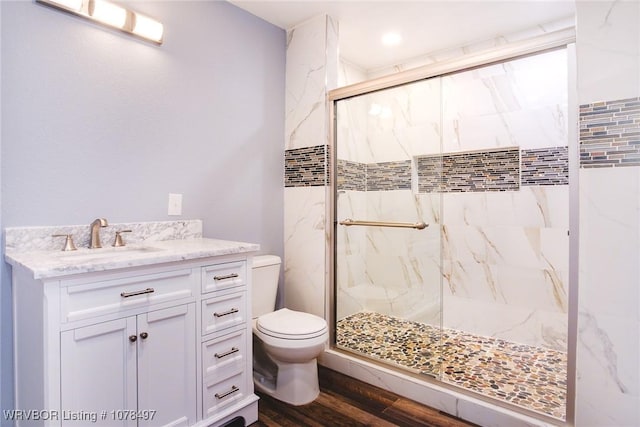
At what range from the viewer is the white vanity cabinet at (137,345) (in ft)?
3.92

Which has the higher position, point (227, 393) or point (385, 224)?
point (385, 224)

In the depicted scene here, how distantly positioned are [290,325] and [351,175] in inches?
48.4

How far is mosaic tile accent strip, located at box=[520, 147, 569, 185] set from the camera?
2.47m

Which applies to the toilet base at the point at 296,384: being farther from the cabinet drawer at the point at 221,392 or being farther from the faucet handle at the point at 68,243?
the faucet handle at the point at 68,243

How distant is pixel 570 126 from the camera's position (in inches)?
61.8

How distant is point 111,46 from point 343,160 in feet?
5.09

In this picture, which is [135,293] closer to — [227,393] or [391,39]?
[227,393]

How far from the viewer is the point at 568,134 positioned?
5.09ft

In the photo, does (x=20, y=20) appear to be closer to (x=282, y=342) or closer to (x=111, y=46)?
(x=111, y=46)

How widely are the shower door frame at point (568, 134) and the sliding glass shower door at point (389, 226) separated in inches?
2.6

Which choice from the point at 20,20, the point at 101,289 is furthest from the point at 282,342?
the point at 20,20

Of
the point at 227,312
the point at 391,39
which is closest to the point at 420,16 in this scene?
the point at 391,39

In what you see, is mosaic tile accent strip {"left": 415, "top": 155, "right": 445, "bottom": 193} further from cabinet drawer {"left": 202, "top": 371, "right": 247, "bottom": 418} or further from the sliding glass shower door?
cabinet drawer {"left": 202, "top": 371, "right": 247, "bottom": 418}

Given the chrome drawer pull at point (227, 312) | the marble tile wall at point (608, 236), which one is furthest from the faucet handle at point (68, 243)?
the marble tile wall at point (608, 236)
